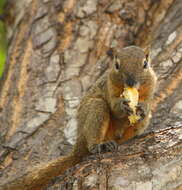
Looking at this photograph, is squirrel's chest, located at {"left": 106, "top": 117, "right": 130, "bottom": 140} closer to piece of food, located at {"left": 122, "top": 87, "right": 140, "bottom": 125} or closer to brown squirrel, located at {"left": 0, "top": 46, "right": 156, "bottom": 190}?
brown squirrel, located at {"left": 0, "top": 46, "right": 156, "bottom": 190}

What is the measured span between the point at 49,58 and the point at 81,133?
184 centimetres

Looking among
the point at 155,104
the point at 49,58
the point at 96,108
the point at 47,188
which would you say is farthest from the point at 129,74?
the point at 49,58

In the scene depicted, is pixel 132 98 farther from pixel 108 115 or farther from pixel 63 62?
pixel 63 62

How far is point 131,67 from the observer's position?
5.59 metres

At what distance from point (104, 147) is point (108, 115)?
2.01ft

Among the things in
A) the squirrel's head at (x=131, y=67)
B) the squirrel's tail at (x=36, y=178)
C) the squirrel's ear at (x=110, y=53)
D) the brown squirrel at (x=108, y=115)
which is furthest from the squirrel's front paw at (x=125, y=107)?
the squirrel's ear at (x=110, y=53)

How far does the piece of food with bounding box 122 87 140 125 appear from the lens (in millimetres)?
5579

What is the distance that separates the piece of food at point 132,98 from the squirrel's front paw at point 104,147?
51 centimetres

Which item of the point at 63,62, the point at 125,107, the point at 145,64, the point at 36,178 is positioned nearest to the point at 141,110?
the point at 125,107

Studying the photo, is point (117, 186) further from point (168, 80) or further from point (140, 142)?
point (168, 80)

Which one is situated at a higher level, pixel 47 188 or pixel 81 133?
pixel 81 133

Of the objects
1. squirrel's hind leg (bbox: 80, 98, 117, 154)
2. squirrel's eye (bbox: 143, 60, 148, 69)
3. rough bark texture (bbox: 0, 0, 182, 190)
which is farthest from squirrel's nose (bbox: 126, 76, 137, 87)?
rough bark texture (bbox: 0, 0, 182, 190)

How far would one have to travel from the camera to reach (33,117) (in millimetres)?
6586

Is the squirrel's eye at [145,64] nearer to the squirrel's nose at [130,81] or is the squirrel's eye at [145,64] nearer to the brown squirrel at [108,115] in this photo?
the brown squirrel at [108,115]
